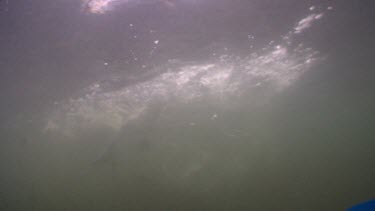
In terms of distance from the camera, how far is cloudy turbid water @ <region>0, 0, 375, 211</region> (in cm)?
1130

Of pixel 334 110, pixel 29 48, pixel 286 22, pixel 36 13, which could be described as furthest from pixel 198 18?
pixel 334 110

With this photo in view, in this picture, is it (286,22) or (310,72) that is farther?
(310,72)

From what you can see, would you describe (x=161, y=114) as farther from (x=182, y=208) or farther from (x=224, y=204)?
(x=224, y=204)

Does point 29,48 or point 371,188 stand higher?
point 29,48

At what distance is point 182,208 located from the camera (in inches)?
1410

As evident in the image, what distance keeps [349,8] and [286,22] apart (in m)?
3.23

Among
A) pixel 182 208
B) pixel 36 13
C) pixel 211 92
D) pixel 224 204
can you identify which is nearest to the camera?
pixel 36 13

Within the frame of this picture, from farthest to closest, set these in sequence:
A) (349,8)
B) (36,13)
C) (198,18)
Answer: (349,8)
(198,18)
(36,13)

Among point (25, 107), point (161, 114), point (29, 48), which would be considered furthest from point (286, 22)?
point (25, 107)

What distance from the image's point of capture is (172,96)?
2183 cm

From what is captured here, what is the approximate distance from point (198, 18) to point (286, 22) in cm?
490

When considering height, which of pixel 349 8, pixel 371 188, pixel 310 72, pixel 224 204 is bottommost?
pixel 371 188

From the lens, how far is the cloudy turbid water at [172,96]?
11.3 metres

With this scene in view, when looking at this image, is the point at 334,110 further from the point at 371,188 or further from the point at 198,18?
the point at 198,18
